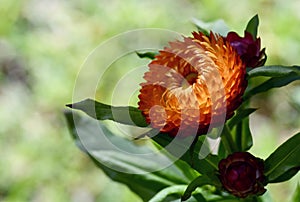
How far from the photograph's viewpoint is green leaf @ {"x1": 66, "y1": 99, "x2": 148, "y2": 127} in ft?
1.98

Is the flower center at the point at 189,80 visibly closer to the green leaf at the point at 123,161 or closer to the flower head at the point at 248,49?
the flower head at the point at 248,49

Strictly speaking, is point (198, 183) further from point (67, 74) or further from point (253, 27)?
point (67, 74)

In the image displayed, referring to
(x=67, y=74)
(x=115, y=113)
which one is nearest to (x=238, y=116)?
(x=115, y=113)

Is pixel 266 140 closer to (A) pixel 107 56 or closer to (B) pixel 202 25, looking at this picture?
(A) pixel 107 56

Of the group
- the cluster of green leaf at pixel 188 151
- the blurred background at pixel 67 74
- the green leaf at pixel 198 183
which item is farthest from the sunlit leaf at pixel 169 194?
the blurred background at pixel 67 74

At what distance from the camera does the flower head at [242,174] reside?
0.60m

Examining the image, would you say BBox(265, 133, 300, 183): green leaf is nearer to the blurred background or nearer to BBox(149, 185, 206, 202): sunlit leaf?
BBox(149, 185, 206, 202): sunlit leaf

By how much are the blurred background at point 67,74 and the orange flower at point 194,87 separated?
36.4 inches

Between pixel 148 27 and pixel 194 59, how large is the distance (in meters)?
1.22

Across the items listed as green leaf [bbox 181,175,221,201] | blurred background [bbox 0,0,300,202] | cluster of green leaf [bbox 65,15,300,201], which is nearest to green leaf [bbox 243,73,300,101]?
cluster of green leaf [bbox 65,15,300,201]

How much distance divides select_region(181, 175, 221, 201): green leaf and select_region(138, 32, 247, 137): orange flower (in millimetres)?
66

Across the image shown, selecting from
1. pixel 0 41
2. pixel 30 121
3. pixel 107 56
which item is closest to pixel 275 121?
pixel 107 56

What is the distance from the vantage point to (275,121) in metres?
1.71

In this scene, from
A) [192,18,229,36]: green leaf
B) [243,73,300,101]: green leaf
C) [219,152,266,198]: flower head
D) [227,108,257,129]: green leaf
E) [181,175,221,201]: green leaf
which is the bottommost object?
[181,175,221,201]: green leaf
